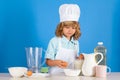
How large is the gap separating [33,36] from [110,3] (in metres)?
0.66

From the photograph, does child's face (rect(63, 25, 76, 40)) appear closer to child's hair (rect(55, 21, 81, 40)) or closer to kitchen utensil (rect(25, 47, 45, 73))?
child's hair (rect(55, 21, 81, 40))

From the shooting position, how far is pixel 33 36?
6.42ft

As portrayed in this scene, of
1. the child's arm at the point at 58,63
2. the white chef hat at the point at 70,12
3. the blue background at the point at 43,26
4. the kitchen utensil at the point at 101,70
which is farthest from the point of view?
the blue background at the point at 43,26

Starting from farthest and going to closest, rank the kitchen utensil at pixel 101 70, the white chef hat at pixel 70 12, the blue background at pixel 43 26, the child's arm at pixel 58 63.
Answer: the blue background at pixel 43 26 < the white chef hat at pixel 70 12 < the child's arm at pixel 58 63 < the kitchen utensil at pixel 101 70

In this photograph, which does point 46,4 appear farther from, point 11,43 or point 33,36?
point 11,43

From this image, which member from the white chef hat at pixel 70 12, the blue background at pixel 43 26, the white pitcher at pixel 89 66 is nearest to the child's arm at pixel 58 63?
the white pitcher at pixel 89 66

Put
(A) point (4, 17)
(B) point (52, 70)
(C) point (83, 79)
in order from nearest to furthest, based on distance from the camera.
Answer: (C) point (83, 79), (B) point (52, 70), (A) point (4, 17)

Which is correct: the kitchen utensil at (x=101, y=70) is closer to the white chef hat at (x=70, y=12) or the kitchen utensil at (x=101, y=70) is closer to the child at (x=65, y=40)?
the child at (x=65, y=40)

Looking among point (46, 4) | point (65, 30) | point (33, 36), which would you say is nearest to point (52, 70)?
point (65, 30)

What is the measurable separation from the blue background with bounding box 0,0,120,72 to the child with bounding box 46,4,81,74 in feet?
1.09

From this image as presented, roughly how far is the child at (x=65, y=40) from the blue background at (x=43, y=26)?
0.33m

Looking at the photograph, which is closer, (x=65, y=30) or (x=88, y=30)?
(x=65, y=30)

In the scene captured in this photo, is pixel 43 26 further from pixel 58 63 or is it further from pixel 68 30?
pixel 58 63

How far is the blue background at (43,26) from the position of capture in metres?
1.93
